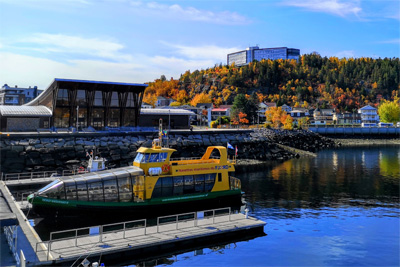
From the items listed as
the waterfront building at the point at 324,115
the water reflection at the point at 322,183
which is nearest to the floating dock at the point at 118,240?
the water reflection at the point at 322,183

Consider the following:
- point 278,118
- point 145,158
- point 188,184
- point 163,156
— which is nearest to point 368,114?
point 278,118

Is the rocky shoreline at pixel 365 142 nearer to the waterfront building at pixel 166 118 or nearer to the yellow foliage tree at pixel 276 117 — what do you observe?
the yellow foliage tree at pixel 276 117

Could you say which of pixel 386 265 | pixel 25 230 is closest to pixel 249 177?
pixel 386 265

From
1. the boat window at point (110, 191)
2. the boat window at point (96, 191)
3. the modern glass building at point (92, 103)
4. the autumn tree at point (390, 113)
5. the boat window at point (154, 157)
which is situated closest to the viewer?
the boat window at point (96, 191)

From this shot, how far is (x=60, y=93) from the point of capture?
231 feet

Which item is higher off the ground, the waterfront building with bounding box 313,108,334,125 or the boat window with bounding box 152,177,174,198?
the waterfront building with bounding box 313,108,334,125

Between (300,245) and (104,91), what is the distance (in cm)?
5894

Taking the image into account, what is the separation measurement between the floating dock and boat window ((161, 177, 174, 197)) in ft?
18.6

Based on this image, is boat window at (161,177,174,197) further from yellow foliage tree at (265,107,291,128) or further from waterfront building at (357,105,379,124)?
waterfront building at (357,105,379,124)

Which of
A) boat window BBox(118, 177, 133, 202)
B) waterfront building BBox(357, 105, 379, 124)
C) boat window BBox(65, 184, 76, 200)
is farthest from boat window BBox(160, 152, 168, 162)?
waterfront building BBox(357, 105, 379, 124)

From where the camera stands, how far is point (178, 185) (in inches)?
1345

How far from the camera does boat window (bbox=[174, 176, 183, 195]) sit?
33.9 metres

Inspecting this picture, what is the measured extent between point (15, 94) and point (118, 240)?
5395 inches

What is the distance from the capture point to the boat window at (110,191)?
30.1 meters
